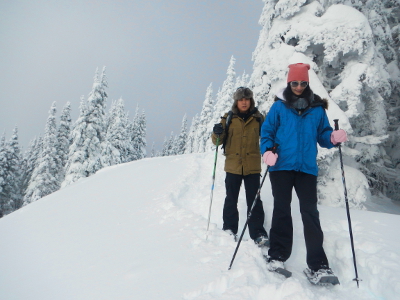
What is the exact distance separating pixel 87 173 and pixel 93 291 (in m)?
22.9

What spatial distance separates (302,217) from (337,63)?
6758mm

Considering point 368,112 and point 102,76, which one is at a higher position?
point 102,76

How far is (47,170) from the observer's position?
28.8 meters

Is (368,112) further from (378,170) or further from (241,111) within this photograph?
(241,111)

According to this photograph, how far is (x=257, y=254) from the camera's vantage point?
11.8ft

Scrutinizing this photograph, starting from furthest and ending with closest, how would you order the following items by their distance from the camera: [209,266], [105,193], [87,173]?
[87,173] → [105,193] → [209,266]

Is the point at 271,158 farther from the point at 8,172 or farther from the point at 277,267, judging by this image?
the point at 8,172

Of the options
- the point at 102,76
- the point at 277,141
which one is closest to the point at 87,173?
the point at 102,76

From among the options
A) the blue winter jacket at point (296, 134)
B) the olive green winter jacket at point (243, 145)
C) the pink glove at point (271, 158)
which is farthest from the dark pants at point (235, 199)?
the pink glove at point (271, 158)

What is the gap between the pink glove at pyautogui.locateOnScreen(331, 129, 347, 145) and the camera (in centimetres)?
336

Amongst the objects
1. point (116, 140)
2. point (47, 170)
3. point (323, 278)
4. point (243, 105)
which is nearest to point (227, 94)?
point (116, 140)

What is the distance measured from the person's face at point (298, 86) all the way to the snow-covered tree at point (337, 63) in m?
4.14

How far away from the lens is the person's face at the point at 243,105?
4.40 m

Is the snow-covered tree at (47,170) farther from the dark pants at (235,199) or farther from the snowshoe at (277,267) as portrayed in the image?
the snowshoe at (277,267)
